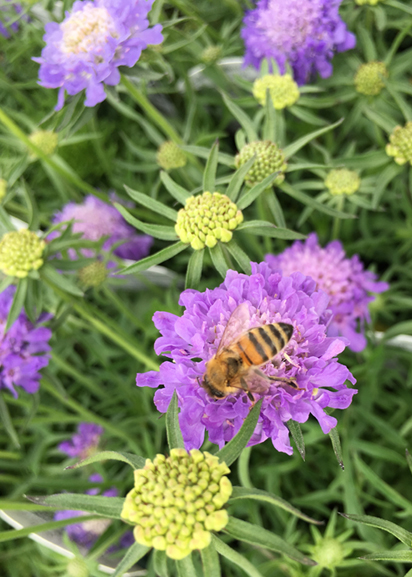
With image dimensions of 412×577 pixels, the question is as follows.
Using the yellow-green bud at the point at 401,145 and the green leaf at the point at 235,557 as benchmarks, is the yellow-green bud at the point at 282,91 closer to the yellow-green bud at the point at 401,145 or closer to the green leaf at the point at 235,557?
the yellow-green bud at the point at 401,145

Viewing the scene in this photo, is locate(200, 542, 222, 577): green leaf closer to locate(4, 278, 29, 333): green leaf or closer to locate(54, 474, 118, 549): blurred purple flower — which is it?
locate(4, 278, 29, 333): green leaf

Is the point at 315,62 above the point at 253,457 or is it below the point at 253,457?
above

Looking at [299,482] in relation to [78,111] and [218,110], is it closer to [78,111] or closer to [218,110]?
[78,111]

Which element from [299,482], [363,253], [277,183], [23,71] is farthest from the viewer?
[23,71]

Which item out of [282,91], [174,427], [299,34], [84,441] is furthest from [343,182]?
[84,441]

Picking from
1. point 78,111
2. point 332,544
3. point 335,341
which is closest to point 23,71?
point 78,111

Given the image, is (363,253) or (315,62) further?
(363,253)

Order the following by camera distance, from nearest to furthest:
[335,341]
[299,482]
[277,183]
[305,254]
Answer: [335,341] < [277,183] < [305,254] < [299,482]
